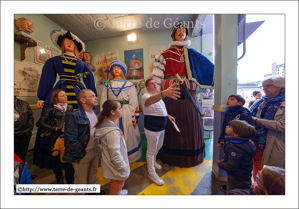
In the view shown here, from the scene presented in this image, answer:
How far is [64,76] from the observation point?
2.61ft

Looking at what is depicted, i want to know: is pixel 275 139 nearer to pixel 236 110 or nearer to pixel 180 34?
pixel 236 110

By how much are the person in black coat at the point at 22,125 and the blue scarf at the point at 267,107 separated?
1695 mm

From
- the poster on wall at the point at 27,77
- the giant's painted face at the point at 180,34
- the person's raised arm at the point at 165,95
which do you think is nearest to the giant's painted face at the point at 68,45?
the poster on wall at the point at 27,77

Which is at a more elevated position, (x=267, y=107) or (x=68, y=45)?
(x=68, y=45)

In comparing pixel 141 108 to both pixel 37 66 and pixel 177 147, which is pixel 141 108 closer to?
pixel 177 147

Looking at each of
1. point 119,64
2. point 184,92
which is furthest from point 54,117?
point 184,92

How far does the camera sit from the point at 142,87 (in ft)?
2.84

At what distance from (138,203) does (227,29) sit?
1388 millimetres

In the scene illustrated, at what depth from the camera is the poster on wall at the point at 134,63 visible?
31.9 inches

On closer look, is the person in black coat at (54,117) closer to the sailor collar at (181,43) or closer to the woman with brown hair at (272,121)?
the sailor collar at (181,43)

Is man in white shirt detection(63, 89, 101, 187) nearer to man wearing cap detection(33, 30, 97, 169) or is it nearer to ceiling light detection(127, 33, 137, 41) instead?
man wearing cap detection(33, 30, 97, 169)

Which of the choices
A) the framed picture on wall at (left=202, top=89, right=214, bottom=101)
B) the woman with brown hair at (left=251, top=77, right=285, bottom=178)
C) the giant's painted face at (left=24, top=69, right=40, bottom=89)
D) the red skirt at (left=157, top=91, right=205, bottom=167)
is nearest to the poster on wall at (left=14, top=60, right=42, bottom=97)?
the giant's painted face at (left=24, top=69, right=40, bottom=89)

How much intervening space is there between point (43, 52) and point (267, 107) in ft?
5.78

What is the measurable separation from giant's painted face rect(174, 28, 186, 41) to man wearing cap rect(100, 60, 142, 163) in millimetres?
535
